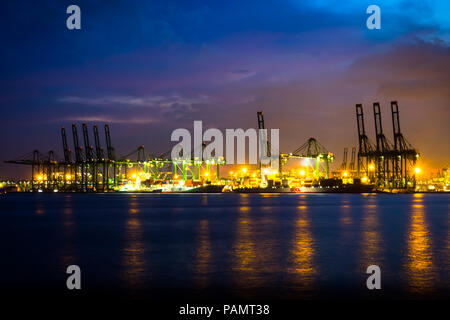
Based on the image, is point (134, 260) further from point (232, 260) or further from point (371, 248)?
point (371, 248)

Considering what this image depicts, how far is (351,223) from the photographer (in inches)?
1467

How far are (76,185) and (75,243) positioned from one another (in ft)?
493

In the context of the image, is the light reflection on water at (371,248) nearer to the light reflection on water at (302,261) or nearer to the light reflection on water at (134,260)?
the light reflection on water at (302,261)

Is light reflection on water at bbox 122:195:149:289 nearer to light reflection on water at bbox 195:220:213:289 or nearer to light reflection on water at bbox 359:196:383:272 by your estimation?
light reflection on water at bbox 195:220:213:289

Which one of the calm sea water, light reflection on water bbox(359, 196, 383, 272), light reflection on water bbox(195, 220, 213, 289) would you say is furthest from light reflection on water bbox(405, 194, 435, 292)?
light reflection on water bbox(195, 220, 213, 289)

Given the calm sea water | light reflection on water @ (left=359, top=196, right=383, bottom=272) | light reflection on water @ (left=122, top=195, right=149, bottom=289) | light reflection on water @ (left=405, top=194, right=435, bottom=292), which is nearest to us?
the calm sea water

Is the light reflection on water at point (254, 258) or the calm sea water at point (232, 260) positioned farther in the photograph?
the light reflection on water at point (254, 258)

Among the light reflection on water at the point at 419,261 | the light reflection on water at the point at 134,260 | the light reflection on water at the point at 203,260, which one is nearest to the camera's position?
the light reflection on water at the point at 419,261

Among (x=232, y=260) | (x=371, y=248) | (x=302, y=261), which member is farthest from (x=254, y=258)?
(x=371, y=248)

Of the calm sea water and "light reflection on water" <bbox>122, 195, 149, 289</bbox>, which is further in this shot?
"light reflection on water" <bbox>122, 195, 149, 289</bbox>

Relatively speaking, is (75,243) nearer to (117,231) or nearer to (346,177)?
(117,231)

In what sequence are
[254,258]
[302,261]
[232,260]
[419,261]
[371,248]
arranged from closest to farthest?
[419,261] < [302,261] < [232,260] < [254,258] < [371,248]

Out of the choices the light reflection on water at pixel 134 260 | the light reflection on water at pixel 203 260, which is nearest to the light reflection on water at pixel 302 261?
the light reflection on water at pixel 203 260
